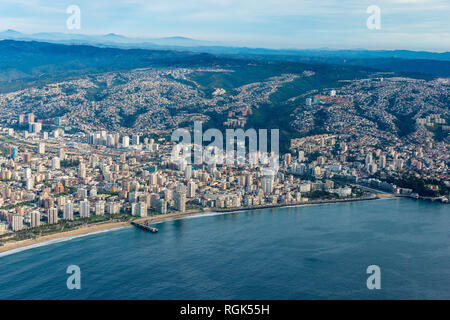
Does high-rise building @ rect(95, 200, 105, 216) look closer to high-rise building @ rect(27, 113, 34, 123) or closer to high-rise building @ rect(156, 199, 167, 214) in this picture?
high-rise building @ rect(156, 199, 167, 214)

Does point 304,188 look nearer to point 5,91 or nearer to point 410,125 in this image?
point 410,125

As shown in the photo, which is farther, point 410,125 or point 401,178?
point 410,125

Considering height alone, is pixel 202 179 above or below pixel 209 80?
below

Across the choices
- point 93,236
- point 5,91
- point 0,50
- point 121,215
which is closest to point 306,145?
point 121,215

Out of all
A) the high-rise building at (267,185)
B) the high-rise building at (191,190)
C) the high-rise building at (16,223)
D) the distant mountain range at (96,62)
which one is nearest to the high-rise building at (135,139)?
the high-rise building at (191,190)

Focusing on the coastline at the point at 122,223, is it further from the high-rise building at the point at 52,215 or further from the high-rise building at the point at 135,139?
the high-rise building at the point at 135,139

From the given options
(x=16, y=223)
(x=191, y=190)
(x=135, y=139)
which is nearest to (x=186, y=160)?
(x=191, y=190)

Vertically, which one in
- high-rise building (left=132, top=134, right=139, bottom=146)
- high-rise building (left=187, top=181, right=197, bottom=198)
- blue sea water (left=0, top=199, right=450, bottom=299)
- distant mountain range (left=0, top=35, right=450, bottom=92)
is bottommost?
blue sea water (left=0, top=199, right=450, bottom=299)

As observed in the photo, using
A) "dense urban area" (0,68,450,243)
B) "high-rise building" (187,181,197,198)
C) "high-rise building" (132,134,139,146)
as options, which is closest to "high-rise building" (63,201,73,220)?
"dense urban area" (0,68,450,243)

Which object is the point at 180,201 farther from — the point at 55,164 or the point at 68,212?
the point at 55,164
